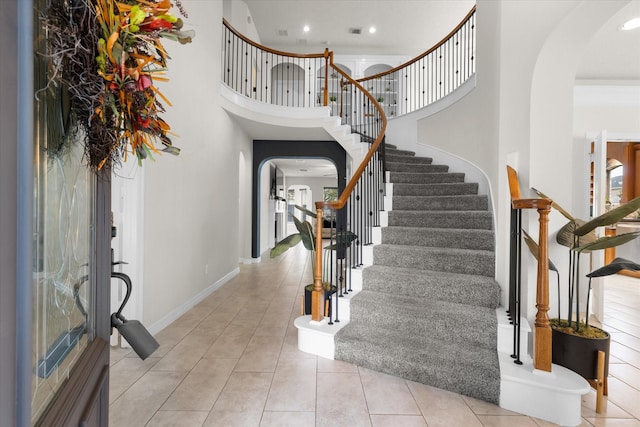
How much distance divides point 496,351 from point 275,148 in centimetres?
601

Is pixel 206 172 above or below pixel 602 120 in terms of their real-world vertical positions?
below

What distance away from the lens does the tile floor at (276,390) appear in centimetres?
187

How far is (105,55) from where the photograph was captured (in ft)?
2.22

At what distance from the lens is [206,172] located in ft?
14.3

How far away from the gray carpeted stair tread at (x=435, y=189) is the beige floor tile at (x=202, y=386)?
9.94ft

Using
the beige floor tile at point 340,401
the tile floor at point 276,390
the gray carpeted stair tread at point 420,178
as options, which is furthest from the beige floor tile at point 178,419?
the gray carpeted stair tread at point 420,178

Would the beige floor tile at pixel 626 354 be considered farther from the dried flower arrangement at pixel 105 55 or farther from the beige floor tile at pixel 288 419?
the dried flower arrangement at pixel 105 55

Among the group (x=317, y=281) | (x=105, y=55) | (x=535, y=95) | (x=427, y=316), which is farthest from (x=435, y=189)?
(x=105, y=55)

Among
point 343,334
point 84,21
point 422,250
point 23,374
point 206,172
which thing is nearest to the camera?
point 23,374

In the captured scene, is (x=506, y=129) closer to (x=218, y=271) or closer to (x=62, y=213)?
(x=62, y=213)

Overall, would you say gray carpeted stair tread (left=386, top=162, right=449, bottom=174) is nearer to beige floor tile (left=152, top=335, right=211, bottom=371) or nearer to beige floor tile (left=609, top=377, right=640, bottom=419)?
beige floor tile (left=609, top=377, right=640, bottom=419)

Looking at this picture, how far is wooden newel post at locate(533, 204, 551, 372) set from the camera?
77.4 inches

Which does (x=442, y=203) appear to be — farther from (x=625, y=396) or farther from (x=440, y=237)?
(x=625, y=396)

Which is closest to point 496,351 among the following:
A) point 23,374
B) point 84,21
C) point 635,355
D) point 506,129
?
point 635,355
